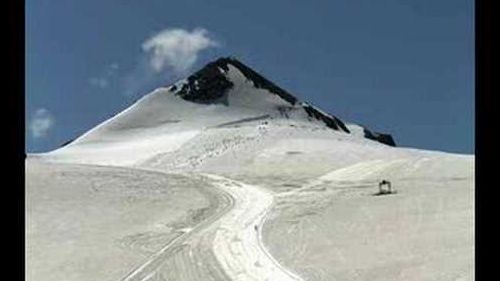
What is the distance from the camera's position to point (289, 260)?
24281 millimetres

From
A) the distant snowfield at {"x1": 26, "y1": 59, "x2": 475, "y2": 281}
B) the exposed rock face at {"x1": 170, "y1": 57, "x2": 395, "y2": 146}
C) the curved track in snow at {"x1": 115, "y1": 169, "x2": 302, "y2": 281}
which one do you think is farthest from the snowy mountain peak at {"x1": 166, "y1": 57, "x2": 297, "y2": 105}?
the curved track in snow at {"x1": 115, "y1": 169, "x2": 302, "y2": 281}

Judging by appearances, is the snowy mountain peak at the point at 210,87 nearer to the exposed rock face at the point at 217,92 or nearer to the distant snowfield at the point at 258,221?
the exposed rock face at the point at 217,92

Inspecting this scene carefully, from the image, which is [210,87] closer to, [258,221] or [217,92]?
[217,92]

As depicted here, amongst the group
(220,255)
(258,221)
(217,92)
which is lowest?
(220,255)

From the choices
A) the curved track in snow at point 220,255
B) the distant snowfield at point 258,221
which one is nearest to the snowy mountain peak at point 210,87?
the distant snowfield at point 258,221

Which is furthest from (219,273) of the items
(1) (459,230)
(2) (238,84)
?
(2) (238,84)

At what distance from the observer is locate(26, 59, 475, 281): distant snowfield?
2346cm

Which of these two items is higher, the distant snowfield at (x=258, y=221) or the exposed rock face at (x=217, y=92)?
the exposed rock face at (x=217, y=92)

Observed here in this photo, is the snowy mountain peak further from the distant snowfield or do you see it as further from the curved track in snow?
the curved track in snow

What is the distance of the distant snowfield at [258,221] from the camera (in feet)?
77.0

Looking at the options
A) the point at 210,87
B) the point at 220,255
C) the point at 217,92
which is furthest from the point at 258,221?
the point at 210,87

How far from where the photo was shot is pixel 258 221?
3366cm
